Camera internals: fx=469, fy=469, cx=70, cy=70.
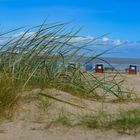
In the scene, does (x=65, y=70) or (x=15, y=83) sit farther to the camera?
(x=65, y=70)

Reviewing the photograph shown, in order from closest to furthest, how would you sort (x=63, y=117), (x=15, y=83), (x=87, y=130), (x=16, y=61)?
1. (x=87, y=130)
2. (x=63, y=117)
3. (x=15, y=83)
4. (x=16, y=61)

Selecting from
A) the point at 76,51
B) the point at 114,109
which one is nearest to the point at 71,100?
the point at 114,109

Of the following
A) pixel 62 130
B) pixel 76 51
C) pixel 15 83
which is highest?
pixel 76 51

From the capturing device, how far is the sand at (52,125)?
471cm

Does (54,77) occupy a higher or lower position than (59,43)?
lower

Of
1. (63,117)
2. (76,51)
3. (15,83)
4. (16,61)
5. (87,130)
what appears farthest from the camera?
(76,51)

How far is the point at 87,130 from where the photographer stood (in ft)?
16.0

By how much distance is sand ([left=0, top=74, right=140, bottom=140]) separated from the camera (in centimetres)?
471

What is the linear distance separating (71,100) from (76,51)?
1.00 metres

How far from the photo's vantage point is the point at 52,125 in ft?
16.6

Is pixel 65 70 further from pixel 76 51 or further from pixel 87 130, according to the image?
pixel 87 130

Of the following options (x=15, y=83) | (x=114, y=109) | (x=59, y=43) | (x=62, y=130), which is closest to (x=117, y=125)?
(x=62, y=130)

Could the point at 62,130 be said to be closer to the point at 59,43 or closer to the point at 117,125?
the point at 117,125

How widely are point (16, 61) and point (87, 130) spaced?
65.6 inches
